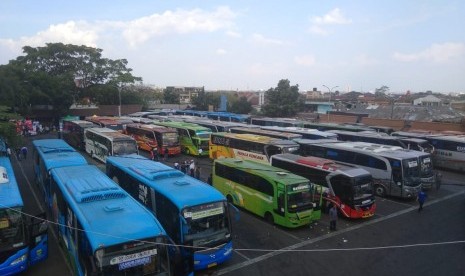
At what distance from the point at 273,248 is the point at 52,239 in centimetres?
829

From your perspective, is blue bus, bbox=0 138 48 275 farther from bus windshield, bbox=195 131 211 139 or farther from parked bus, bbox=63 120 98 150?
parked bus, bbox=63 120 98 150

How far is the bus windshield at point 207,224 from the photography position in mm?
10633

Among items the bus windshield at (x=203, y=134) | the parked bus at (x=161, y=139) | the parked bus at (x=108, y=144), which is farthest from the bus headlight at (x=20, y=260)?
the bus windshield at (x=203, y=134)

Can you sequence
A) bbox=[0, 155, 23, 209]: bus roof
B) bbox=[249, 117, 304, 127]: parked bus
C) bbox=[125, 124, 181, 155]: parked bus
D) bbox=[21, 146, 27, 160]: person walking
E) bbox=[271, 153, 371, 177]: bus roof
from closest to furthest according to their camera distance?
bbox=[0, 155, 23, 209]: bus roof → bbox=[271, 153, 371, 177]: bus roof → bbox=[21, 146, 27, 160]: person walking → bbox=[125, 124, 181, 155]: parked bus → bbox=[249, 117, 304, 127]: parked bus

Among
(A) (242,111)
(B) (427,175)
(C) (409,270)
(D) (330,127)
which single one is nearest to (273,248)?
(C) (409,270)

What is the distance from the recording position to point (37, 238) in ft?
34.9

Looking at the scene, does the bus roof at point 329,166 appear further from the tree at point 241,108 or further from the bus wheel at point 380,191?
the tree at point 241,108

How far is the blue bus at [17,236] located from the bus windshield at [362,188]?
12.4 meters

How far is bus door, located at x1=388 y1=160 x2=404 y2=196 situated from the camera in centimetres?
1922

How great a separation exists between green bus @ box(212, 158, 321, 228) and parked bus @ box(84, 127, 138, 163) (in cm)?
1022

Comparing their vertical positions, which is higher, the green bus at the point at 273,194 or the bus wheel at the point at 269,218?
the green bus at the point at 273,194

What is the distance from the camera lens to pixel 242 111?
227ft

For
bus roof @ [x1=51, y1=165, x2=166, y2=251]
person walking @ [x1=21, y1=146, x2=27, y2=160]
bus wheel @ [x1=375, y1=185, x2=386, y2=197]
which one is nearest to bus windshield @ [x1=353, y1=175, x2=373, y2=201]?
bus wheel @ [x1=375, y1=185, x2=386, y2=197]

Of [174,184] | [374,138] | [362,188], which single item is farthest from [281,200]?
[374,138]
